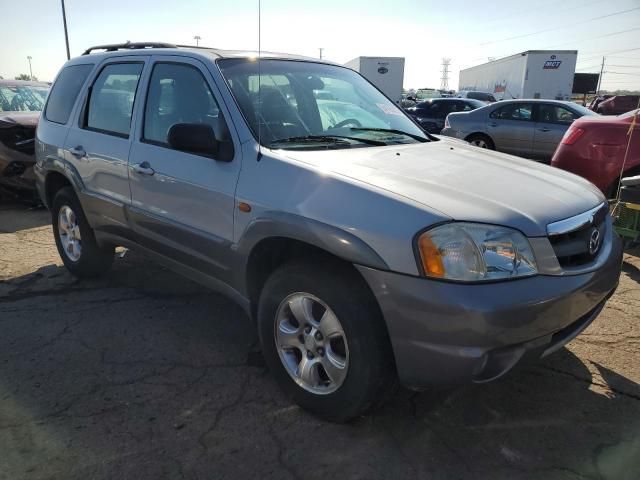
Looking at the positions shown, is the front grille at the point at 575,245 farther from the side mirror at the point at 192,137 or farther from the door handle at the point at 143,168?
the door handle at the point at 143,168

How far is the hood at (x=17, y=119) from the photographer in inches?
278

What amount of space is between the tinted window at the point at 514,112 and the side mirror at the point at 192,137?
31.9ft

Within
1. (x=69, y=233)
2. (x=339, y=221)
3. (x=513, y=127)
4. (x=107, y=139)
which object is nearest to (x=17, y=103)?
(x=69, y=233)

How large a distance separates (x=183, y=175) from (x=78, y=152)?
1.52 m

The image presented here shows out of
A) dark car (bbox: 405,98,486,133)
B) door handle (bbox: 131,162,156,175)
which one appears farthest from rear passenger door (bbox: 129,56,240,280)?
dark car (bbox: 405,98,486,133)

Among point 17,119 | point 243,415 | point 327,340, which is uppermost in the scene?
point 17,119

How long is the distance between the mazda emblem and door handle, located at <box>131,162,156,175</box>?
251cm

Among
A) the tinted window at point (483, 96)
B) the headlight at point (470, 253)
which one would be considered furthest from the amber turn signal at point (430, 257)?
the tinted window at point (483, 96)

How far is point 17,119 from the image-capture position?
23.7 feet

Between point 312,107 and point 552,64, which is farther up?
point 552,64

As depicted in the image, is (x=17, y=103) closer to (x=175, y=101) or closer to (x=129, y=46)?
(x=129, y=46)

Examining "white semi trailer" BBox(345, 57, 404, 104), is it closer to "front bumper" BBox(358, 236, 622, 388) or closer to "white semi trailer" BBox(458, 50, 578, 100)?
"white semi trailer" BBox(458, 50, 578, 100)

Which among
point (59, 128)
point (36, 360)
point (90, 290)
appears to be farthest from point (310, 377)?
point (59, 128)

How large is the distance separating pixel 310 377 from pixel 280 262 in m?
0.62
